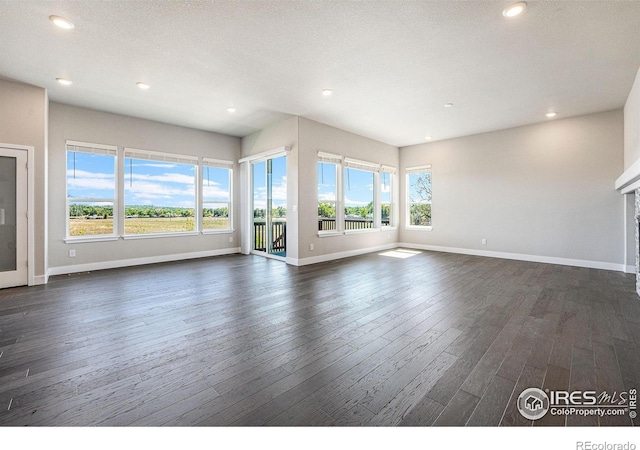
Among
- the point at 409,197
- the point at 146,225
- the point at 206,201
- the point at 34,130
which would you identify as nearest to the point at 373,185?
the point at 409,197

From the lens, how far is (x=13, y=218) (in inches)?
159

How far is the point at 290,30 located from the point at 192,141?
4.39 metres

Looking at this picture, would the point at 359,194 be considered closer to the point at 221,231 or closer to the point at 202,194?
the point at 221,231

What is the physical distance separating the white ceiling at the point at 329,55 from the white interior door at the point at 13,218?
1.16 metres

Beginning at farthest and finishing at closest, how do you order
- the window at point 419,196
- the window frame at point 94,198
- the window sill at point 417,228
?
the window at point 419,196 < the window sill at point 417,228 < the window frame at point 94,198

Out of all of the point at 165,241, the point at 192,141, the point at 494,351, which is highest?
the point at 192,141

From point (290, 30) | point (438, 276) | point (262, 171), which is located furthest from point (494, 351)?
point (262, 171)

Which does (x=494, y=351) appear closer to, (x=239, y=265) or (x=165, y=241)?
(x=239, y=265)

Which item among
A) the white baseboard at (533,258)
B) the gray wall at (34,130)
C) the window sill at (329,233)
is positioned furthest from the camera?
the window sill at (329,233)

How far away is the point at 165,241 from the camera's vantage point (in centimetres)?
604

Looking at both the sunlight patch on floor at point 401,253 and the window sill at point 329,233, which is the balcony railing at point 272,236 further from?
the sunlight patch on floor at point 401,253

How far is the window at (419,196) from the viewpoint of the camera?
7680 millimetres

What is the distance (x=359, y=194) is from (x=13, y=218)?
Answer: 626 cm

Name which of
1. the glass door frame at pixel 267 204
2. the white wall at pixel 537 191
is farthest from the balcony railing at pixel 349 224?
the white wall at pixel 537 191
